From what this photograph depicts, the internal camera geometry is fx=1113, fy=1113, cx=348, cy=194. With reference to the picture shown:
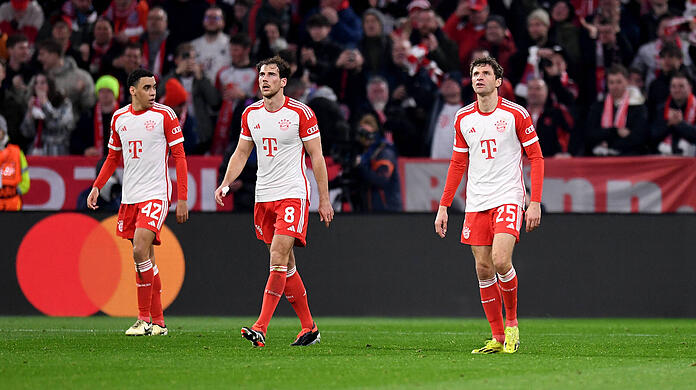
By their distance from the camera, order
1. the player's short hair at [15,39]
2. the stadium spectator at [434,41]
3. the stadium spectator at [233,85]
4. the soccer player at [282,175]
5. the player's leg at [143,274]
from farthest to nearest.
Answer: the player's short hair at [15,39]
the stadium spectator at [434,41]
the stadium spectator at [233,85]
the player's leg at [143,274]
the soccer player at [282,175]

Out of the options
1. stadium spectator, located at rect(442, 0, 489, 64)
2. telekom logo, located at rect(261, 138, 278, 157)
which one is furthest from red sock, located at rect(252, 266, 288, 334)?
stadium spectator, located at rect(442, 0, 489, 64)

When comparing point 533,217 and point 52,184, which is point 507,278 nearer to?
point 533,217

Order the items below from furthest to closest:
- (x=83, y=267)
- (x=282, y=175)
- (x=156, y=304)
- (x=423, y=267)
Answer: (x=423, y=267)
(x=83, y=267)
(x=156, y=304)
(x=282, y=175)

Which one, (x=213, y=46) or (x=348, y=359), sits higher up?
(x=213, y=46)

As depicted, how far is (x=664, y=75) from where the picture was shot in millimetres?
16422

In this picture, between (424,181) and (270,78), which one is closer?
(270,78)

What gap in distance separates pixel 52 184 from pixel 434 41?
6.31 m

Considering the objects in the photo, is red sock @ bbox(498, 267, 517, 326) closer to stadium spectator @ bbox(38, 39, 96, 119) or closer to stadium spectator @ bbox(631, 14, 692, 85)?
stadium spectator @ bbox(631, 14, 692, 85)

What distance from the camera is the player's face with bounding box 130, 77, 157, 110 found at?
10.6 meters

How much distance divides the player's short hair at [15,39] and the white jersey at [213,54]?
2.75m

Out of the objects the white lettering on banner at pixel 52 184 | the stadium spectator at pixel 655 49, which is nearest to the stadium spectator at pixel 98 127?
the white lettering on banner at pixel 52 184

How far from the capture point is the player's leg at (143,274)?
10422mm

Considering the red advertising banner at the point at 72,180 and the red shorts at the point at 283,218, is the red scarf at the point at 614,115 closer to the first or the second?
the red advertising banner at the point at 72,180

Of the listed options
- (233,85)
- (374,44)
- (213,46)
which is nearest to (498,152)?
(233,85)
